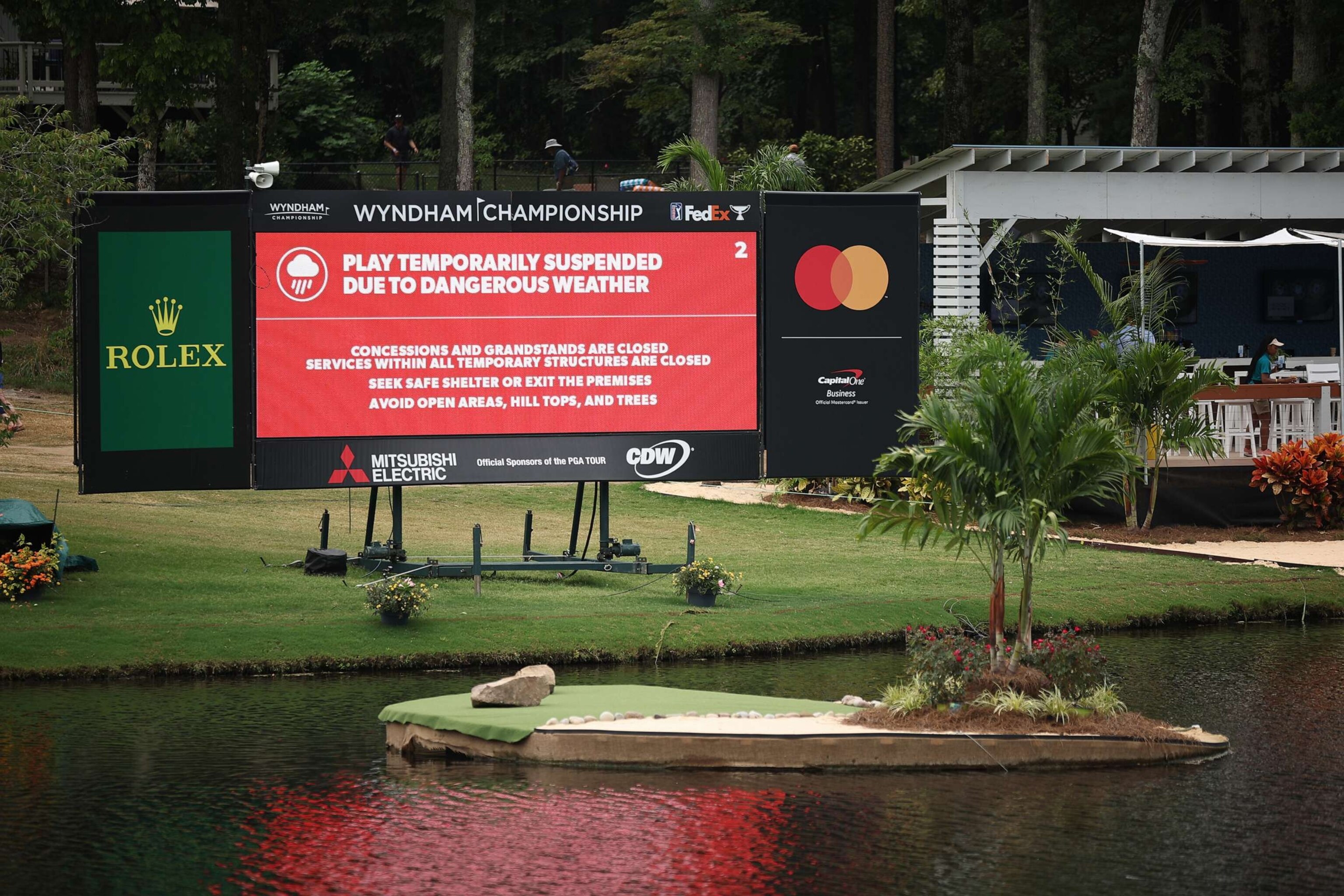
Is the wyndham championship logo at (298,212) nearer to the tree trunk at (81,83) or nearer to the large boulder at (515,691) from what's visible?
the large boulder at (515,691)

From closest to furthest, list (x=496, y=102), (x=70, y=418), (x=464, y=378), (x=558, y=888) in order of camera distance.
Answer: (x=558, y=888) < (x=464, y=378) < (x=70, y=418) < (x=496, y=102)

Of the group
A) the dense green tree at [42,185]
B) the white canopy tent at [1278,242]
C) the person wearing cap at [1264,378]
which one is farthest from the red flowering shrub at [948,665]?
the person wearing cap at [1264,378]

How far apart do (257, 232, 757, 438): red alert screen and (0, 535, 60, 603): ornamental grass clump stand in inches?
109

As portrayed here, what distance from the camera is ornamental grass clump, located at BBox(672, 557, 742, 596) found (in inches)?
784

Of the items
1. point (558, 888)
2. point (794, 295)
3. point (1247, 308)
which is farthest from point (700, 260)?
point (1247, 308)

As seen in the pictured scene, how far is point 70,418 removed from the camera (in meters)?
37.1

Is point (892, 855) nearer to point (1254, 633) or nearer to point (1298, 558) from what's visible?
point (1254, 633)

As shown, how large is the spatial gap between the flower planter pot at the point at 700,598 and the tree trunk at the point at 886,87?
30014 millimetres

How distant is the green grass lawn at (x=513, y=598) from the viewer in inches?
703

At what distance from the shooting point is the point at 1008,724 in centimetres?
1326

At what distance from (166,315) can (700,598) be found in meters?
6.70

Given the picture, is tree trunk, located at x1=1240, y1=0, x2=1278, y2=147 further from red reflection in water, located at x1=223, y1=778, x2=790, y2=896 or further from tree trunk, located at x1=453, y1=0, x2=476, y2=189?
red reflection in water, located at x1=223, y1=778, x2=790, y2=896

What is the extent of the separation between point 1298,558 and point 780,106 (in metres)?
45.0

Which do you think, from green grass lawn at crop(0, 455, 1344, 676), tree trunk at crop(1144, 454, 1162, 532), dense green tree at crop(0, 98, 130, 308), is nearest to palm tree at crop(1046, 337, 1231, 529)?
tree trunk at crop(1144, 454, 1162, 532)
